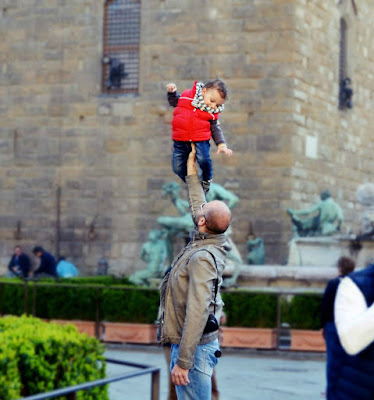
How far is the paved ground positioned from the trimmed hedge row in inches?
20.0

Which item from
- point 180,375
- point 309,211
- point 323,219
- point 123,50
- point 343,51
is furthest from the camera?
point 343,51

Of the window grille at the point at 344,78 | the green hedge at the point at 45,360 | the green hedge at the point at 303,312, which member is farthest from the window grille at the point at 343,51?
the green hedge at the point at 45,360

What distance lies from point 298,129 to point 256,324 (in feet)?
23.3

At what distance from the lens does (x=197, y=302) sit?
4.18 meters

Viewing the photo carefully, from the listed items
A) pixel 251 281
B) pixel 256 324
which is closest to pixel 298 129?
pixel 251 281

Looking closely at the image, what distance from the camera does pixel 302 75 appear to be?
63.8ft

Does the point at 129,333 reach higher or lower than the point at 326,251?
lower

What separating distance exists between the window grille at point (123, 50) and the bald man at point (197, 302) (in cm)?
1615

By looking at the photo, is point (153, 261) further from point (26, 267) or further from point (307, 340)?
point (26, 267)

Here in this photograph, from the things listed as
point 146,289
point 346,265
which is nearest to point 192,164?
point 346,265

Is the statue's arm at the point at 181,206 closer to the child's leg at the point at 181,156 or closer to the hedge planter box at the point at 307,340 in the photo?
the hedge planter box at the point at 307,340

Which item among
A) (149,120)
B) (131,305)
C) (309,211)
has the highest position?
(149,120)

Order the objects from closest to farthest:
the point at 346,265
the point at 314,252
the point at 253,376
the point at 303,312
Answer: the point at 346,265
the point at 253,376
the point at 303,312
the point at 314,252

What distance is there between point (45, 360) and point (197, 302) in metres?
2.54
